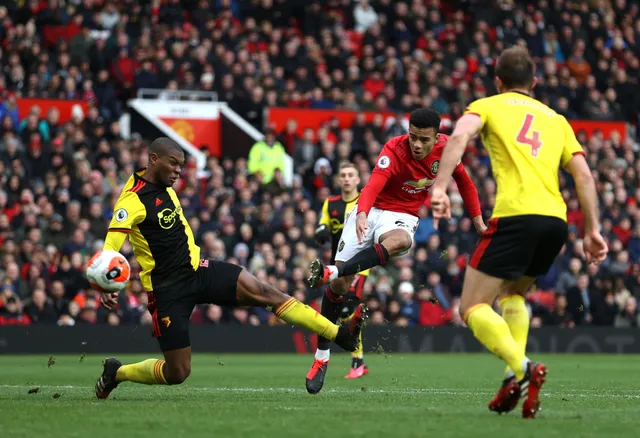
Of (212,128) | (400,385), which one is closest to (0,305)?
(212,128)

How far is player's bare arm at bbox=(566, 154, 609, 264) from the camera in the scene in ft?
24.9

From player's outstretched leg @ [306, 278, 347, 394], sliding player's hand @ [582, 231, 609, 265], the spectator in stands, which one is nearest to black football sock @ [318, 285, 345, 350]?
player's outstretched leg @ [306, 278, 347, 394]

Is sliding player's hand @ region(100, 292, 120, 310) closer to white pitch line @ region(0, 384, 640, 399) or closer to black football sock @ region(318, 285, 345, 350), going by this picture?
white pitch line @ region(0, 384, 640, 399)

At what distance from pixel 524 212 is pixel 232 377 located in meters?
6.76

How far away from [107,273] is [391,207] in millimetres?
3636

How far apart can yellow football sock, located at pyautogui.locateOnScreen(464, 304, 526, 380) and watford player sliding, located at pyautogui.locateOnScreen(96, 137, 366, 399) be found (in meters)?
2.48

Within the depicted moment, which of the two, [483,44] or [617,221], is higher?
[483,44]

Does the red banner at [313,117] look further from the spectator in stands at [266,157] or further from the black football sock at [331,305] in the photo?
the black football sock at [331,305]

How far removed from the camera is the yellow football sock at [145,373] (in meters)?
9.49

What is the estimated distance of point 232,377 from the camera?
13.5 m

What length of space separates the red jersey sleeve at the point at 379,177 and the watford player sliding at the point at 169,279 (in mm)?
1416

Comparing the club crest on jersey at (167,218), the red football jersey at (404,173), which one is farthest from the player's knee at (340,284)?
the club crest on jersey at (167,218)

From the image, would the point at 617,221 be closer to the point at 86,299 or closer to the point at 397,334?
the point at 397,334

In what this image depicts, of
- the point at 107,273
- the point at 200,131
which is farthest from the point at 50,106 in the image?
the point at 107,273
